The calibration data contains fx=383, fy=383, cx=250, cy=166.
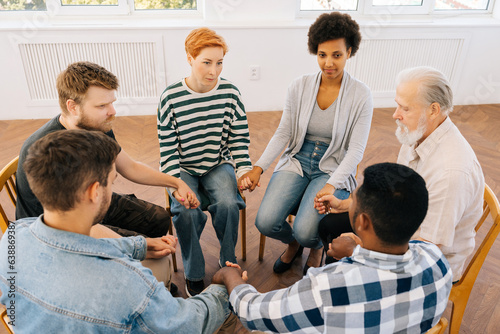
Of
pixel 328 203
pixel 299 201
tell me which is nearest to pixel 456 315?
pixel 328 203

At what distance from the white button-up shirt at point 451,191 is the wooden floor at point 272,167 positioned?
66 cm

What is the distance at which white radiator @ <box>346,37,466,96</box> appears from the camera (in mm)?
4293

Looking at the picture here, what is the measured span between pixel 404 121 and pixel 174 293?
1462 mm

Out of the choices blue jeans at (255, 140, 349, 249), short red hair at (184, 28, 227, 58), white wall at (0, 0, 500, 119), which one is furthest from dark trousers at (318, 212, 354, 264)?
white wall at (0, 0, 500, 119)

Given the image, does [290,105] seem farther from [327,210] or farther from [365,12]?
[365,12]

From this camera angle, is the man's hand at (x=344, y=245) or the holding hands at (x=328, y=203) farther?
the holding hands at (x=328, y=203)

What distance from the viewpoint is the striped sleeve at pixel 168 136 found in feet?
6.46

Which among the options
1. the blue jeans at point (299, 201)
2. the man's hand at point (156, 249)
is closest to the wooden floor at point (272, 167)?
the blue jeans at point (299, 201)

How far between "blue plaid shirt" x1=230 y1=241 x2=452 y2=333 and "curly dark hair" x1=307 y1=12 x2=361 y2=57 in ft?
4.33

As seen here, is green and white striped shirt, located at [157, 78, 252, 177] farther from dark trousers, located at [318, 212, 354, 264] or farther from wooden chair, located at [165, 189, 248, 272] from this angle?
dark trousers, located at [318, 212, 354, 264]

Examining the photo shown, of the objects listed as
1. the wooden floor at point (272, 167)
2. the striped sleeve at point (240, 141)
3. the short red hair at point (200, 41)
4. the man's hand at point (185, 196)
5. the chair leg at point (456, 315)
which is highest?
the short red hair at point (200, 41)

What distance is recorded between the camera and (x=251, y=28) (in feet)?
13.1

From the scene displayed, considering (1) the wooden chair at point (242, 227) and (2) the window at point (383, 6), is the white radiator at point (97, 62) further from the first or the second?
(1) the wooden chair at point (242, 227)

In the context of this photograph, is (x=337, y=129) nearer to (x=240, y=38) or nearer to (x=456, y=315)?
(x=456, y=315)
